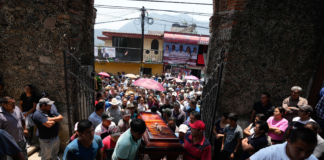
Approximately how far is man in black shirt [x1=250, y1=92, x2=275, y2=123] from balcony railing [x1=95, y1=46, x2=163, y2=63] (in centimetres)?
1418

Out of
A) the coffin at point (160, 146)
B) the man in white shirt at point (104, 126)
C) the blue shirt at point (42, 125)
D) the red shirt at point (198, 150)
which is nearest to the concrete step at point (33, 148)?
the blue shirt at point (42, 125)

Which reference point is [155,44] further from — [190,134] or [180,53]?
[190,134]

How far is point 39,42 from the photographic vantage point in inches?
152

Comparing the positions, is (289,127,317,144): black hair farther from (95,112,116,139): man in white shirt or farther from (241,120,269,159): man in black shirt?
(95,112,116,139): man in white shirt

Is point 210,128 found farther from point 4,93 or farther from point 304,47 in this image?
point 4,93

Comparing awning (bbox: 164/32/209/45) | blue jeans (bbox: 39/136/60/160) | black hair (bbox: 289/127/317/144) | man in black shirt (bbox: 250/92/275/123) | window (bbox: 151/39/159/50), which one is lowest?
blue jeans (bbox: 39/136/60/160)

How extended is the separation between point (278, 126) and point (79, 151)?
3670 millimetres

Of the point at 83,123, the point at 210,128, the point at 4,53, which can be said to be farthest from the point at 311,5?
the point at 4,53

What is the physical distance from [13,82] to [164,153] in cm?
424

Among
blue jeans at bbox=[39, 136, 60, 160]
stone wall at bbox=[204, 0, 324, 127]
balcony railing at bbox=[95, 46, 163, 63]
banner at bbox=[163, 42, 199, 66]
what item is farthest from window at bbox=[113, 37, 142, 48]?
blue jeans at bbox=[39, 136, 60, 160]

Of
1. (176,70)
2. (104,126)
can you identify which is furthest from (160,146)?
(176,70)

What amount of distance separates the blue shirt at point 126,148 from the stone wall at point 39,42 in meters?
2.60

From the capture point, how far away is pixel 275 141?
340 cm

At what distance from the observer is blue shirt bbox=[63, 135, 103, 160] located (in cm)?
232
